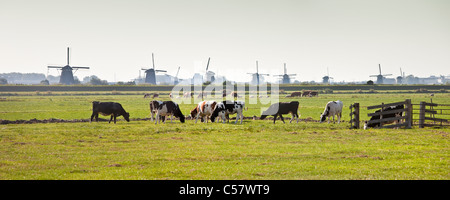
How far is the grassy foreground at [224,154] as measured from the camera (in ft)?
45.0

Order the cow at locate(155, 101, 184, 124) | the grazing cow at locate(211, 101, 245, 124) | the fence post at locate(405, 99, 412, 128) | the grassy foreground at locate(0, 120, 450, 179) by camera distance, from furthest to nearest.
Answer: the cow at locate(155, 101, 184, 124)
the grazing cow at locate(211, 101, 245, 124)
the fence post at locate(405, 99, 412, 128)
the grassy foreground at locate(0, 120, 450, 179)

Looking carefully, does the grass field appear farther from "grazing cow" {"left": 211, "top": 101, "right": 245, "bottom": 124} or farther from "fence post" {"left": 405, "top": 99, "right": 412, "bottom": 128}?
"grazing cow" {"left": 211, "top": 101, "right": 245, "bottom": 124}

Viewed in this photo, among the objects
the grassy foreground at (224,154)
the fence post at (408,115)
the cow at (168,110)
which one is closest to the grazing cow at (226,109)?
the cow at (168,110)

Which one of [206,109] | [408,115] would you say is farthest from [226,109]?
[408,115]

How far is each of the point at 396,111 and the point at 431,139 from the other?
5.85m

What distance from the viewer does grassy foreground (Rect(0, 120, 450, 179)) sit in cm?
1373

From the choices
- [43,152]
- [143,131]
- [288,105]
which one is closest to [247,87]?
[288,105]

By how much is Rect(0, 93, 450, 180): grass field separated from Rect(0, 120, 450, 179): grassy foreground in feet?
0.09

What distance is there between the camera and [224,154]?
17406 millimetres

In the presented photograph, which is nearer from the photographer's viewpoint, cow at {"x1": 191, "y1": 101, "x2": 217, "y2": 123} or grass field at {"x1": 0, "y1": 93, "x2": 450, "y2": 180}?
grass field at {"x1": 0, "y1": 93, "x2": 450, "y2": 180}

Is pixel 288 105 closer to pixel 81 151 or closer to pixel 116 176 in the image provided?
pixel 81 151

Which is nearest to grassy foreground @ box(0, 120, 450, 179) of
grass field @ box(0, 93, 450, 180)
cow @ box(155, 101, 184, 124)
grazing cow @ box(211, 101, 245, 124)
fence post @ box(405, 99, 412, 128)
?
grass field @ box(0, 93, 450, 180)

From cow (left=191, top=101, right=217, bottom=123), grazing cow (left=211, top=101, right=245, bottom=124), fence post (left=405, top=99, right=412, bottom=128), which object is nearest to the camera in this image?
fence post (left=405, top=99, right=412, bottom=128)
